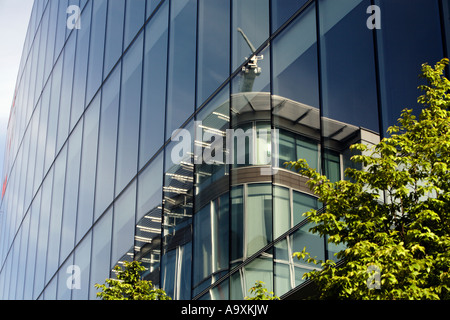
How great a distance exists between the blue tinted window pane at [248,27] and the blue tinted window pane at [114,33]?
32.5ft

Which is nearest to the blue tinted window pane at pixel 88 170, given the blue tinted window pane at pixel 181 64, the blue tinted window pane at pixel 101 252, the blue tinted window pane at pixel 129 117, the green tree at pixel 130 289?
the blue tinted window pane at pixel 101 252

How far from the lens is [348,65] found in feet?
43.9

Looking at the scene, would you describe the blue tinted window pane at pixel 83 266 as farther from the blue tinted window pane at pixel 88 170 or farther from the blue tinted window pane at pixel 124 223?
the blue tinted window pane at pixel 124 223

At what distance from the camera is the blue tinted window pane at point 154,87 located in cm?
2098

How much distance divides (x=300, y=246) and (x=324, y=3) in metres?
4.91

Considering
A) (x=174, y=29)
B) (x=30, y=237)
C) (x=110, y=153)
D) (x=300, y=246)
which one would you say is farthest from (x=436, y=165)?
(x=30, y=237)

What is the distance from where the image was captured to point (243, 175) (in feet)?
51.5

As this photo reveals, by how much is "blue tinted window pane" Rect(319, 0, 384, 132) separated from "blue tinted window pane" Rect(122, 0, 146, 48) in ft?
36.7

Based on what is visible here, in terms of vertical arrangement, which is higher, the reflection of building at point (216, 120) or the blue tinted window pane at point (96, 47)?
the blue tinted window pane at point (96, 47)

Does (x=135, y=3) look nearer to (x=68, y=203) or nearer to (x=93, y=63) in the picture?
(x=93, y=63)

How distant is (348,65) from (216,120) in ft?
15.3

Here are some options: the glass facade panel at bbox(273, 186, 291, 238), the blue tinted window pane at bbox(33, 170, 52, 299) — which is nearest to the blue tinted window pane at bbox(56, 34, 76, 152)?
the blue tinted window pane at bbox(33, 170, 52, 299)

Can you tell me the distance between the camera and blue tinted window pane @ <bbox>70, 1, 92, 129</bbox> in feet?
102

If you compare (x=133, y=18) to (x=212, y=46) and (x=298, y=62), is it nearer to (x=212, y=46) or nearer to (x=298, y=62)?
(x=212, y=46)
